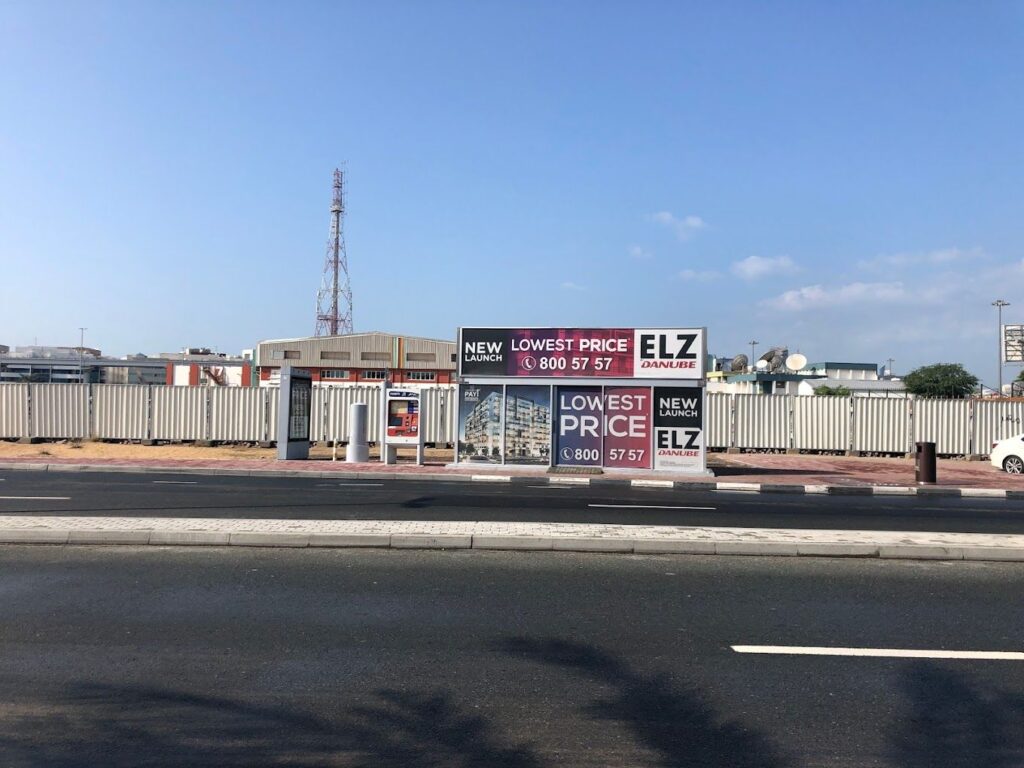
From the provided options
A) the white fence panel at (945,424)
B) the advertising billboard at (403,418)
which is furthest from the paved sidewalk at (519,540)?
the white fence panel at (945,424)

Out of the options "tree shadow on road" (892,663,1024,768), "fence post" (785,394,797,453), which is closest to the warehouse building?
"fence post" (785,394,797,453)

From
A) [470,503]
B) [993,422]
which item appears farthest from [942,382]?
[470,503]

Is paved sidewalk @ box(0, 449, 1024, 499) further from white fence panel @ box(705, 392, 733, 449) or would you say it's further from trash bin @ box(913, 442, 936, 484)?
white fence panel @ box(705, 392, 733, 449)

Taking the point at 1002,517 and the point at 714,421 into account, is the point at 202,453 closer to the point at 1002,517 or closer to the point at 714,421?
the point at 714,421

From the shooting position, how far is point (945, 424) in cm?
2747

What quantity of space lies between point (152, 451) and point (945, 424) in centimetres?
2724

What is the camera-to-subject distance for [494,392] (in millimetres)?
20625

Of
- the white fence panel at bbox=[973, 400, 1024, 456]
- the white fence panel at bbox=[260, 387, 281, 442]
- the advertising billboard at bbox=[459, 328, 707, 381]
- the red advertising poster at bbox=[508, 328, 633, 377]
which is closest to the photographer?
the advertising billboard at bbox=[459, 328, 707, 381]

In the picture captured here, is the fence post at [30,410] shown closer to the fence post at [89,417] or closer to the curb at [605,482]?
the fence post at [89,417]

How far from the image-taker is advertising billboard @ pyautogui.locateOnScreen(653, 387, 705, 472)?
65.6 ft

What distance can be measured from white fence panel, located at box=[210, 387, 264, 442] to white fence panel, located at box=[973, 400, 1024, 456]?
→ 25210 mm

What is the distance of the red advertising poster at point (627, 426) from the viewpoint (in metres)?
20.2

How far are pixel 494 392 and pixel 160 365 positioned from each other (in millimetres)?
92839

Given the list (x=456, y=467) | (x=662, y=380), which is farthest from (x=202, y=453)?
(x=662, y=380)
